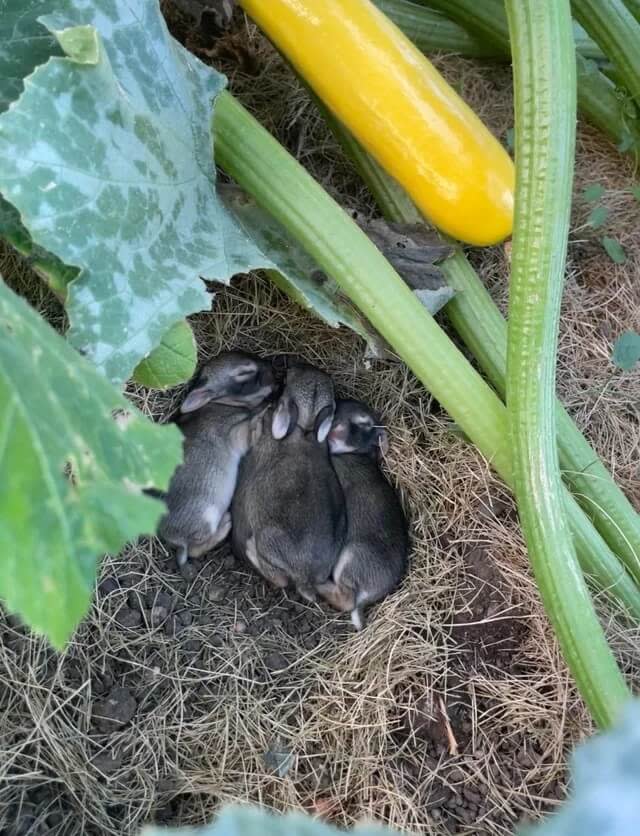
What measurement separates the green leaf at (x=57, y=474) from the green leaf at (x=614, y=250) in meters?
1.91

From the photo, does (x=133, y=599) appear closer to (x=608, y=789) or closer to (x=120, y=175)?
(x=120, y=175)

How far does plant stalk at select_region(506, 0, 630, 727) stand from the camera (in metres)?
1.58

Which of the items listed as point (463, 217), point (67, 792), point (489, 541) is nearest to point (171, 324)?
point (463, 217)

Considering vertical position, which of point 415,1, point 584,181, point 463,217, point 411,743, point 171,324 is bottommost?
point 411,743

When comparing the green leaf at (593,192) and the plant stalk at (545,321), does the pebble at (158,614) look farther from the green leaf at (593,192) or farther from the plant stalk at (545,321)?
the green leaf at (593,192)

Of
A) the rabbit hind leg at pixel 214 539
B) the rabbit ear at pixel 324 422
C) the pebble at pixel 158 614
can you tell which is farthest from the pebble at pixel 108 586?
the rabbit ear at pixel 324 422

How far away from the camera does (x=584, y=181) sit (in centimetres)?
258

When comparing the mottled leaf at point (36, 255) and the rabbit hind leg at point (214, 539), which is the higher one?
the mottled leaf at point (36, 255)

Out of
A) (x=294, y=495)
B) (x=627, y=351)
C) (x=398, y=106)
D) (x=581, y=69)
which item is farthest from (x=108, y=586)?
(x=581, y=69)

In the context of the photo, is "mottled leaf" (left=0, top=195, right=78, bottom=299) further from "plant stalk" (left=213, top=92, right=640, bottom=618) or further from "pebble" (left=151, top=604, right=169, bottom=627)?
"pebble" (left=151, top=604, right=169, bottom=627)

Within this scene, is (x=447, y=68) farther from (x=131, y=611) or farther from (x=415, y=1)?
(x=131, y=611)

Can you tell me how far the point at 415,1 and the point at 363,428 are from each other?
131 centimetres

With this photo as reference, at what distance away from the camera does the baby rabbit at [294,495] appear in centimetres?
222

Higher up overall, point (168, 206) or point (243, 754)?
point (168, 206)
